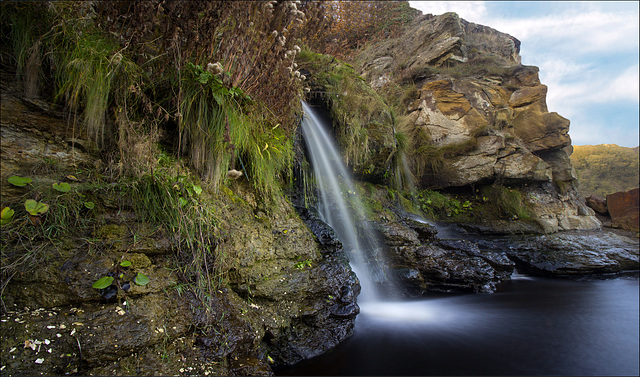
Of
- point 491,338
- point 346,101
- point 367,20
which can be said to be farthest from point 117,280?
point 367,20

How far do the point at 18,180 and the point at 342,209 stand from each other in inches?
160

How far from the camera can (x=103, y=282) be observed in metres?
1.85

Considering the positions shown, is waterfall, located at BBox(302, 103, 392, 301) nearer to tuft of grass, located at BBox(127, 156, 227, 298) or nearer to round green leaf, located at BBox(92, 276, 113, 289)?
tuft of grass, located at BBox(127, 156, 227, 298)

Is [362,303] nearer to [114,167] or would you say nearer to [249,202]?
[249,202]

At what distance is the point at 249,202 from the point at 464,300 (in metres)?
3.40

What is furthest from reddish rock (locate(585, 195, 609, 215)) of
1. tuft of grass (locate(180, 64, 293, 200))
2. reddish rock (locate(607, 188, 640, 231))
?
tuft of grass (locate(180, 64, 293, 200))

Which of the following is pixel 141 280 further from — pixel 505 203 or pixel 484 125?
pixel 484 125

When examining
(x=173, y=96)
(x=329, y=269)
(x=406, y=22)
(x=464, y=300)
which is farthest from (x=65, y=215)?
(x=406, y=22)

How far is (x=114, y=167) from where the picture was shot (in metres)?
2.26

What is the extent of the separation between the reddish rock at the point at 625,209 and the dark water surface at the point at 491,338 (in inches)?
230

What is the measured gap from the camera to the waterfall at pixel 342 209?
14.5 ft

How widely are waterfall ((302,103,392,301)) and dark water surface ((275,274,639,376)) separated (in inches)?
21.8

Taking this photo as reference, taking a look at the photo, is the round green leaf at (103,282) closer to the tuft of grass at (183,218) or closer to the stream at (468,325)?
the tuft of grass at (183,218)

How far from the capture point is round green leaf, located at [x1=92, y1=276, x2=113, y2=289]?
1829mm
